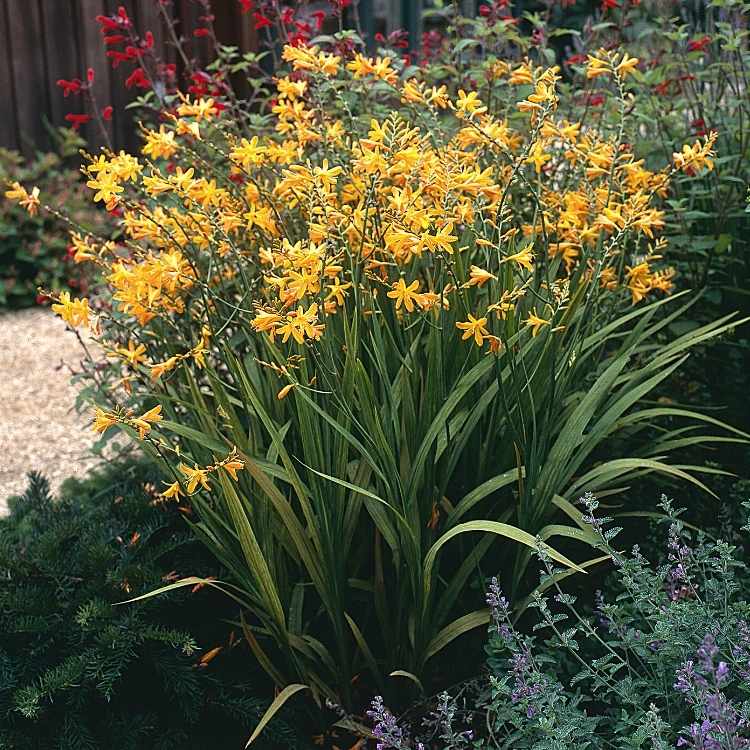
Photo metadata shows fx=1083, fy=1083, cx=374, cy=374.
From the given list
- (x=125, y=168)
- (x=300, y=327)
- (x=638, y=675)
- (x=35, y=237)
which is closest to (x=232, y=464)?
(x=300, y=327)

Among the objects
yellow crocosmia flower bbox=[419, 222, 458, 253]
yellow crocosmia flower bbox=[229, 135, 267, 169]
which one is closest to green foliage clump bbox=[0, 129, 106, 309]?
yellow crocosmia flower bbox=[229, 135, 267, 169]

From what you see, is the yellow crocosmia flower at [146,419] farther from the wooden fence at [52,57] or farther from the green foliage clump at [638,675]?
the wooden fence at [52,57]

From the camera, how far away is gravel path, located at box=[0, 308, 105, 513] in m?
4.37

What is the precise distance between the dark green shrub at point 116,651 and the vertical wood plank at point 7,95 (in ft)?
15.6

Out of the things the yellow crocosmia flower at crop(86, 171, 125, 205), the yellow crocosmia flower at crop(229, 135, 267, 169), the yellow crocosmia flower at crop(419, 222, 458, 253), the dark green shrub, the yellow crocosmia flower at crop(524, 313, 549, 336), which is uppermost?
the yellow crocosmia flower at crop(229, 135, 267, 169)

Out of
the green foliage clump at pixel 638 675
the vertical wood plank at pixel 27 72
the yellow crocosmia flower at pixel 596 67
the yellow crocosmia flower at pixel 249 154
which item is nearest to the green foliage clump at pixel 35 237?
the vertical wood plank at pixel 27 72

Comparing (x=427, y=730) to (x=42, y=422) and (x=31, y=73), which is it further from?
(x=31, y=73)

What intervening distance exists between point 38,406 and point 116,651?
3057 millimetres

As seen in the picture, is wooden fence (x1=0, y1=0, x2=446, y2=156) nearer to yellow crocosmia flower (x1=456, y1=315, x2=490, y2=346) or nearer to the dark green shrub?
the dark green shrub

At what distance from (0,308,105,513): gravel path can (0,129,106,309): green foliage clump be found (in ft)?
0.54

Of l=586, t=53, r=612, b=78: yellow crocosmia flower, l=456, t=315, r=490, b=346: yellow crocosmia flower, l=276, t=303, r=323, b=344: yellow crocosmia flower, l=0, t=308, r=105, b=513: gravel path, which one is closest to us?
l=276, t=303, r=323, b=344: yellow crocosmia flower

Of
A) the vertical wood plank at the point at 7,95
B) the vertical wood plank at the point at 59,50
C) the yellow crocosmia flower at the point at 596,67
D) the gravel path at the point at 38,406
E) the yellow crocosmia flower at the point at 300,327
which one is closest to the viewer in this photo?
the yellow crocosmia flower at the point at 300,327

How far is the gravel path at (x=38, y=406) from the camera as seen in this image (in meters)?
4.37

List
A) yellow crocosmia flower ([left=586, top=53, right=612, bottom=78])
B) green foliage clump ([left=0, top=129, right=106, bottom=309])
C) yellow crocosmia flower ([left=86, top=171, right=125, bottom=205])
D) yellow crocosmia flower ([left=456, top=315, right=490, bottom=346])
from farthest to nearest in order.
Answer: green foliage clump ([left=0, top=129, right=106, bottom=309])
yellow crocosmia flower ([left=586, top=53, right=612, bottom=78])
yellow crocosmia flower ([left=86, top=171, right=125, bottom=205])
yellow crocosmia flower ([left=456, top=315, right=490, bottom=346])
